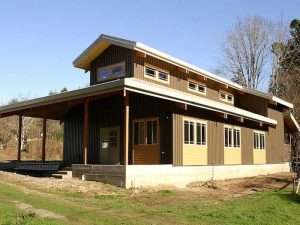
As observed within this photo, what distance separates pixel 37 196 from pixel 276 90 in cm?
3970

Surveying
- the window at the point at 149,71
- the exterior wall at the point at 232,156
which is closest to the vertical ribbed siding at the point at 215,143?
the exterior wall at the point at 232,156

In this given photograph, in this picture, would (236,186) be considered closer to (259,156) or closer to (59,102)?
(259,156)

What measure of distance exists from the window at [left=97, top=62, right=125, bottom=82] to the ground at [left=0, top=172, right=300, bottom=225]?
613 centimetres

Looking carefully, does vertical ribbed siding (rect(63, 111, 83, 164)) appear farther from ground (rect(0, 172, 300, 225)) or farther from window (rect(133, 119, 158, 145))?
ground (rect(0, 172, 300, 225))

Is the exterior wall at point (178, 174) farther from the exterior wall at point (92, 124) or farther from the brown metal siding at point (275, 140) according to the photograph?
the brown metal siding at point (275, 140)

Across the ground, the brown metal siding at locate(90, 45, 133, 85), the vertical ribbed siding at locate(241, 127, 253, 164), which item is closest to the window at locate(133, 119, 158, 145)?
the brown metal siding at locate(90, 45, 133, 85)

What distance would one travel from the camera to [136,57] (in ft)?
65.8

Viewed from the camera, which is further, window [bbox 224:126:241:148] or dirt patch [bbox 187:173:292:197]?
window [bbox 224:126:241:148]

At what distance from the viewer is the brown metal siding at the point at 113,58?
2008 centimetres

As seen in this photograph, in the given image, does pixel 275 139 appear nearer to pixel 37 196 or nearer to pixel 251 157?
pixel 251 157

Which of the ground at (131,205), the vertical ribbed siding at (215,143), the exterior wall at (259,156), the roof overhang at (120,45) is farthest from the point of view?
the exterior wall at (259,156)

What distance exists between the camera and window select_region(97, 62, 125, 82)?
20547 millimetres

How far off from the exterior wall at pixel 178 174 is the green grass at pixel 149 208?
88cm

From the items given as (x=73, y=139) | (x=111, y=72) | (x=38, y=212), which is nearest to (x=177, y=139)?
(x=111, y=72)
